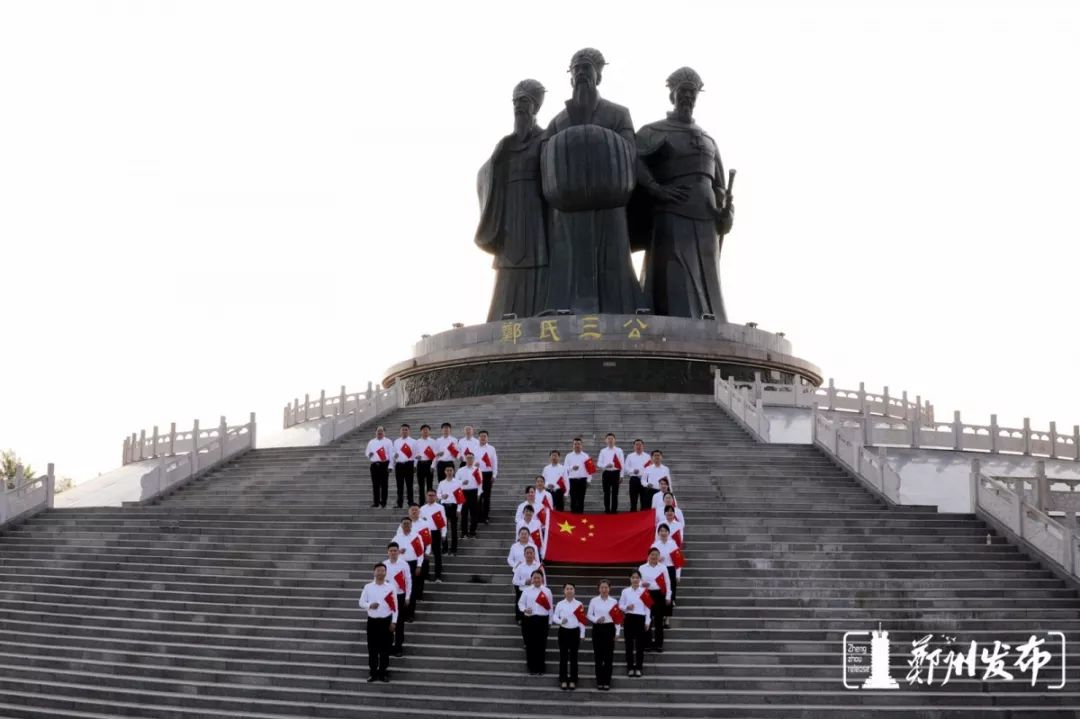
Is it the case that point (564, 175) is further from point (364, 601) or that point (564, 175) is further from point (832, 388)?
point (364, 601)

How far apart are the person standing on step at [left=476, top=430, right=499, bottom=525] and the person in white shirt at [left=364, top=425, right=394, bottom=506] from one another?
1.35m

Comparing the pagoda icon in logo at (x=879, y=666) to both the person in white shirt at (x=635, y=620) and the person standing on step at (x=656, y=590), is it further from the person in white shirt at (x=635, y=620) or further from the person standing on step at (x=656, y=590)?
the person in white shirt at (x=635, y=620)

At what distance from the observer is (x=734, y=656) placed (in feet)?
29.3

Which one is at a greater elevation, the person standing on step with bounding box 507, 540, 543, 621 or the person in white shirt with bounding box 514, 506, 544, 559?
the person in white shirt with bounding box 514, 506, 544, 559

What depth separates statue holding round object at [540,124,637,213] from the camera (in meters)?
23.4

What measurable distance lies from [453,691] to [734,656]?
2228 millimetres

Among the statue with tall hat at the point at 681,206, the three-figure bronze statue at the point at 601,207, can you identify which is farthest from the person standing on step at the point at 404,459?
the statue with tall hat at the point at 681,206

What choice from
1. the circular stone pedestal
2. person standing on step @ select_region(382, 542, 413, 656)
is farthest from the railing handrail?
person standing on step @ select_region(382, 542, 413, 656)

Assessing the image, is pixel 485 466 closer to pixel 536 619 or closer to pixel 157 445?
pixel 536 619

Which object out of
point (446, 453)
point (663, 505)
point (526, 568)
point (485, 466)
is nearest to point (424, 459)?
point (446, 453)

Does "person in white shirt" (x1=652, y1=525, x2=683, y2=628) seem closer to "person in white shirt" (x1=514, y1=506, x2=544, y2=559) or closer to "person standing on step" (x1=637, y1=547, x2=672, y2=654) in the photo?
"person standing on step" (x1=637, y1=547, x2=672, y2=654)

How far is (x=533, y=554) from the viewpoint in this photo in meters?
8.95

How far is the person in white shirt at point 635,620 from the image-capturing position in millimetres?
8445

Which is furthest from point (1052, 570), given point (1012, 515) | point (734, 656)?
point (734, 656)
